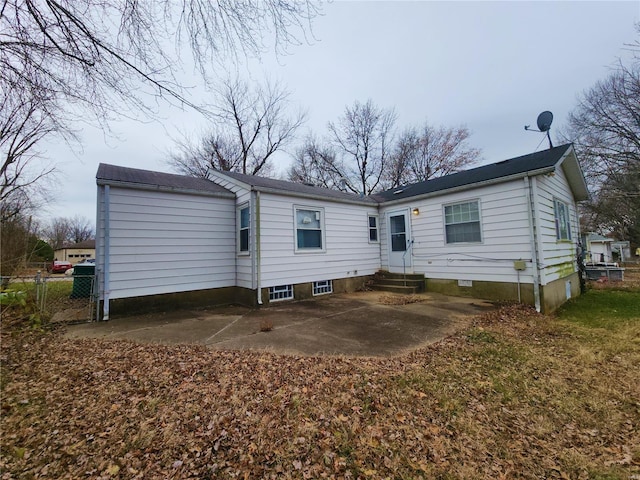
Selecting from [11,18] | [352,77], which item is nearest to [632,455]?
[11,18]

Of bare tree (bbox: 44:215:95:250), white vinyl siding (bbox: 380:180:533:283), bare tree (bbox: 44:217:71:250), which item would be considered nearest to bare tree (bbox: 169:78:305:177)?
white vinyl siding (bbox: 380:180:533:283)

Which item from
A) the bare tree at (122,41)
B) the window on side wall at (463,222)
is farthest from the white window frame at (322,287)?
the bare tree at (122,41)

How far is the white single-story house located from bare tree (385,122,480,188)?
42.8 feet

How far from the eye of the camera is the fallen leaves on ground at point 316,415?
2.11 m

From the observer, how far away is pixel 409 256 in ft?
32.2

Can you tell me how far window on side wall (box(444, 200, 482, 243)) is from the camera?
8.13 meters

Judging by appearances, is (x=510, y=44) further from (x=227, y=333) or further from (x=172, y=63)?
(x=227, y=333)

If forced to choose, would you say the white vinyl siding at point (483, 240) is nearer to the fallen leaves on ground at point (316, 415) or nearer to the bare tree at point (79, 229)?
the fallen leaves on ground at point (316, 415)

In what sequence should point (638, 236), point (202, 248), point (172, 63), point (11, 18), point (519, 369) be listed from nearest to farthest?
point (11, 18)
point (172, 63)
point (519, 369)
point (202, 248)
point (638, 236)

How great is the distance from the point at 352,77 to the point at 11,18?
760cm

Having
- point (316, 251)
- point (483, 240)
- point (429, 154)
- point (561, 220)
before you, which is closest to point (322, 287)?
point (316, 251)

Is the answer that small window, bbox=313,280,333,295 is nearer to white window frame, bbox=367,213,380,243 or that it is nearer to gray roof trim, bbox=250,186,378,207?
white window frame, bbox=367,213,380,243

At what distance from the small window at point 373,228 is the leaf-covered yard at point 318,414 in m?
6.79

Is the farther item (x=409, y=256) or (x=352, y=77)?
(x=409, y=256)
